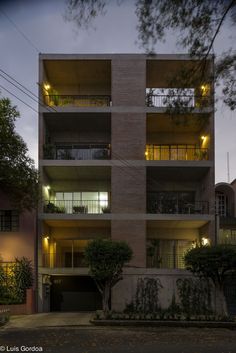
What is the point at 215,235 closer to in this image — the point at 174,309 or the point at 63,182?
the point at 174,309

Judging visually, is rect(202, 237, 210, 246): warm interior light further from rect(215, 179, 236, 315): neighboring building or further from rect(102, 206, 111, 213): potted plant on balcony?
rect(102, 206, 111, 213): potted plant on balcony

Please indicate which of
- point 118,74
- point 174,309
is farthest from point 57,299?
point 118,74

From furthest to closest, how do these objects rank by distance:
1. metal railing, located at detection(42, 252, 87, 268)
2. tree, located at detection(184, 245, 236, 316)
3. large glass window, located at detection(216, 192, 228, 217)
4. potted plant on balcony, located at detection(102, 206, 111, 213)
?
large glass window, located at detection(216, 192, 228, 217) < metal railing, located at detection(42, 252, 87, 268) < potted plant on balcony, located at detection(102, 206, 111, 213) < tree, located at detection(184, 245, 236, 316)

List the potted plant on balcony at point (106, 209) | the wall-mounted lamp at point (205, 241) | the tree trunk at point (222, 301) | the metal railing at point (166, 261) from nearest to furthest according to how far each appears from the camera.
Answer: the tree trunk at point (222, 301) → the wall-mounted lamp at point (205, 241) → the potted plant on balcony at point (106, 209) → the metal railing at point (166, 261)

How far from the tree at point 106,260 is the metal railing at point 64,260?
582 cm

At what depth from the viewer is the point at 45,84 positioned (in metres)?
34.7

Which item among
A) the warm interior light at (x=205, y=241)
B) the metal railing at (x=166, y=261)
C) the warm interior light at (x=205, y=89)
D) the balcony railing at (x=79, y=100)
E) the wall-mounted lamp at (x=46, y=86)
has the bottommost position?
the metal railing at (x=166, y=261)

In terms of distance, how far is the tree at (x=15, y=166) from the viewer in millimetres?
29109

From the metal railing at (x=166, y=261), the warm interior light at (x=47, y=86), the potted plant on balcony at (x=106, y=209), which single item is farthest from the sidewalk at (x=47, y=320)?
the warm interior light at (x=47, y=86)

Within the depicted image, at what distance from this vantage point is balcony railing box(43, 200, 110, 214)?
34.0 m

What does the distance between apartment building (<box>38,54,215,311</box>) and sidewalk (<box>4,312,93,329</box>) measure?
2.28m

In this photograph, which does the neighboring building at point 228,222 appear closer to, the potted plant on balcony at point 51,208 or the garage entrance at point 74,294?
the garage entrance at point 74,294

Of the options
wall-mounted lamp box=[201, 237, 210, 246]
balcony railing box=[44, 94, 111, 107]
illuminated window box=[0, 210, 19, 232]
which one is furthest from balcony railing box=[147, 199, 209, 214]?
illuminated window box=[0, 210, 19, 232]

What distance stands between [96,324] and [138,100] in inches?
548
